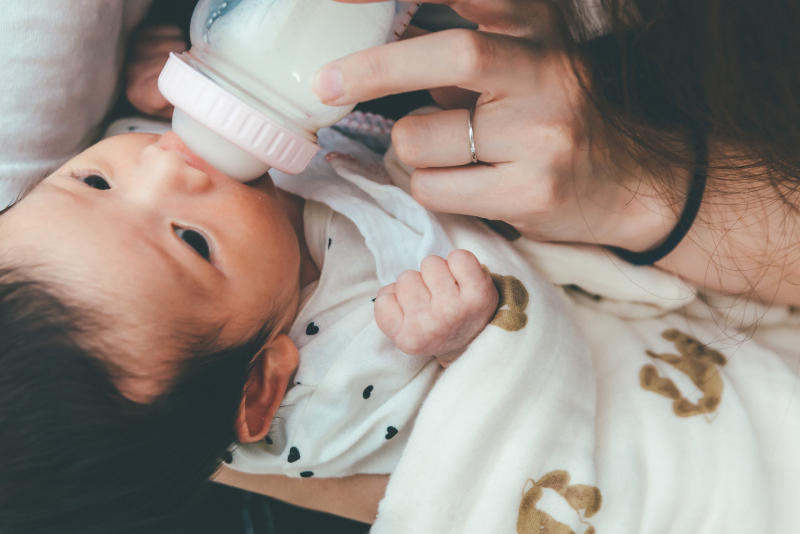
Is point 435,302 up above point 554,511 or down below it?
above

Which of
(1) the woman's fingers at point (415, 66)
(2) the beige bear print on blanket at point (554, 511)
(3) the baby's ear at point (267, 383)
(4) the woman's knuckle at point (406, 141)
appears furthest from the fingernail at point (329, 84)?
(2) the beige bear print on blanket at point (554, 511)

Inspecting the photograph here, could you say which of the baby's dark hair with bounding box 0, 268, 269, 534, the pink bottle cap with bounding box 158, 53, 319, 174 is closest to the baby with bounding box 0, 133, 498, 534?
the baby's dark hair with bounding box 0, 268, 269, 534

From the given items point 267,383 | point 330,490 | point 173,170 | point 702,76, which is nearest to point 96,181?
point 173,170

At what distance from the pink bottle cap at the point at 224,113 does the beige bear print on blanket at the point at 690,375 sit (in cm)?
59

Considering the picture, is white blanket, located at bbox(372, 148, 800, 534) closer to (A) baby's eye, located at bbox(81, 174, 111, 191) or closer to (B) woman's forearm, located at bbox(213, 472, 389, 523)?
(B) woman's forearm, located at bbox(213, 472, 389, 523)

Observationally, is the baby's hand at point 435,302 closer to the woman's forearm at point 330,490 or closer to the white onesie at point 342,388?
the white onesie at point 342,388

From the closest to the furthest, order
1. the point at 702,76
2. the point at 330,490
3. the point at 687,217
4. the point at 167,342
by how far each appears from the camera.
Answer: the point at 702,76 < the point at 167,342 < the point at 687,217 < the point at 330,490

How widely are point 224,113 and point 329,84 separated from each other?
107mm

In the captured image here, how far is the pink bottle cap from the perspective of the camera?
570 mm

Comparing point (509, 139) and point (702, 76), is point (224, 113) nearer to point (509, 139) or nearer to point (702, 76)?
point (509, 139)

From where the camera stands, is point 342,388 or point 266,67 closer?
point 266,67

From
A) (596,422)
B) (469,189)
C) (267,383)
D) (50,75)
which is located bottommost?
(267,383)

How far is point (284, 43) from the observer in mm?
561

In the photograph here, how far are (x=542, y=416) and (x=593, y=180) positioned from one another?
30cm
